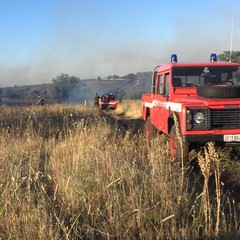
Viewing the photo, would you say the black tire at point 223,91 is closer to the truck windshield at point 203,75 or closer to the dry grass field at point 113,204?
the truck windshield at point 203,75

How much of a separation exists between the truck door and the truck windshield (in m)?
0.32

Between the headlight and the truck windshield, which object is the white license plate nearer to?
the headlight

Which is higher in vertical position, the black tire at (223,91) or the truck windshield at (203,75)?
the truck windshield at (203,75)

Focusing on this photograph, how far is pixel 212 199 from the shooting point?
191 inches

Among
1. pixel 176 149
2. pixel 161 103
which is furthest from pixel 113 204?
pixel 161 103

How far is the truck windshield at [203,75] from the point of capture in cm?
877

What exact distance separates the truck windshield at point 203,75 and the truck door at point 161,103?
324 millimetres

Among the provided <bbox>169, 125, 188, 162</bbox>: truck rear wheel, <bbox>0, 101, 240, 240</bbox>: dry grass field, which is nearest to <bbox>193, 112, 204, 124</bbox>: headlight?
<bbox>169, 125, 188, 162</bbox>: truck rear wheel

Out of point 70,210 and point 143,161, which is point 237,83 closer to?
point 143,161

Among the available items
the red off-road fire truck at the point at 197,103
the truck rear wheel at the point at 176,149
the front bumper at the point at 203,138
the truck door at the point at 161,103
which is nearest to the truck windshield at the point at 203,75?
the red off-road fire truck at the point at 197,103

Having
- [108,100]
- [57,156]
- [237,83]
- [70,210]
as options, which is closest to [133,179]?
[70,210]

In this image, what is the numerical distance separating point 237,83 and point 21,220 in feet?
21.1

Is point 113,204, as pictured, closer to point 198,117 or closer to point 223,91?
point 198,117

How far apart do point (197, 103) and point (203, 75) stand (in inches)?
73.2
